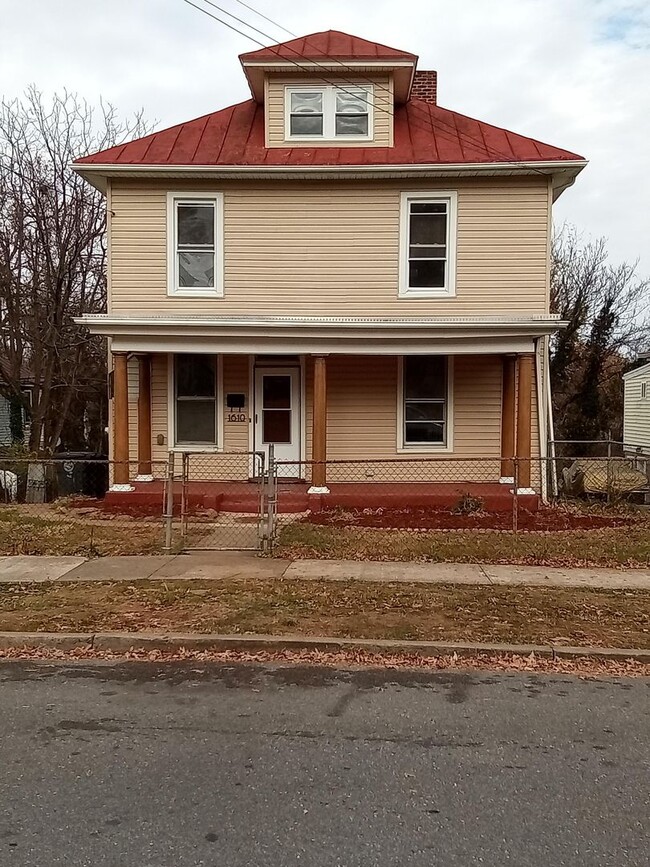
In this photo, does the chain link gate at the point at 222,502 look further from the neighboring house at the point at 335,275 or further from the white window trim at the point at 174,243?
the white window trim at the point at 174,243

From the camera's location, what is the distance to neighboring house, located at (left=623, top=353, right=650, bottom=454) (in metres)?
28.7

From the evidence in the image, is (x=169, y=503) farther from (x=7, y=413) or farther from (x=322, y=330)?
(x=7, y=413)

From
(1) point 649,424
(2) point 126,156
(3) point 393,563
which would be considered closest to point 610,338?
(1) point 649,424

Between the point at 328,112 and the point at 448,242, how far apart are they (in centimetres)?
367

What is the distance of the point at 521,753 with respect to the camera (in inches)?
161

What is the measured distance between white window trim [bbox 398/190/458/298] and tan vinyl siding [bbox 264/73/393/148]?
1438mm

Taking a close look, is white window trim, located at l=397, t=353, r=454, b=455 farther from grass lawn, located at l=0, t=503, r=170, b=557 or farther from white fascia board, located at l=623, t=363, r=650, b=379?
white fascia board, located at l=623, t=363, r=650, b=379

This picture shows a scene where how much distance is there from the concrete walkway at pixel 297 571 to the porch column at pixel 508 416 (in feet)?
16.6

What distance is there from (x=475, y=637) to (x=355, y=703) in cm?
154

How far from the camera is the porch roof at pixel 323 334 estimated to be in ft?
41.4

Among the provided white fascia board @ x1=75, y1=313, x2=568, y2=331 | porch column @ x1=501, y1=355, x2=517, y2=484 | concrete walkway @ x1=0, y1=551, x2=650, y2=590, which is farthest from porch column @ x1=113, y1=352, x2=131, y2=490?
porch column @ x1=501, y1=355, x2=517, y2=484

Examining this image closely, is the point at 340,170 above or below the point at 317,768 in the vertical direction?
above

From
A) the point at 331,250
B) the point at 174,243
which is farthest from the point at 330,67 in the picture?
the point at 174,243

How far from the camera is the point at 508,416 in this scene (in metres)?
13.5
